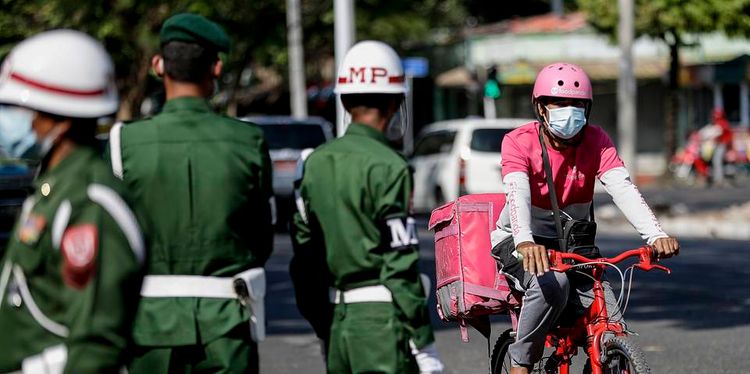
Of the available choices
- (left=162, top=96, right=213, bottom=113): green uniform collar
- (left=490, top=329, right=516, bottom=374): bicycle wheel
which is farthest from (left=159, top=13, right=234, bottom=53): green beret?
(left=490, top=329, right=516, bottom=374): bicycle wheel

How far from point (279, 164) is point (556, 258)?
1650 cm

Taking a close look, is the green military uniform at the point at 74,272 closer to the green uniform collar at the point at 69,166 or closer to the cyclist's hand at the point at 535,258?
the green uniform collar at the point at 69,166

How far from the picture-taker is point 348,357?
532 cm

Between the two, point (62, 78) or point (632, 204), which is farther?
point (632, 204)

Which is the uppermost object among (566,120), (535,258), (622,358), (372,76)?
(372,76)

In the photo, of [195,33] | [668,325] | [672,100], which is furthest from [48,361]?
[672,100]

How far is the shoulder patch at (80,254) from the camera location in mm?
3627

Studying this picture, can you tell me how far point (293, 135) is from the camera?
2344 cm

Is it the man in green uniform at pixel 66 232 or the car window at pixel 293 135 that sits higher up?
the man in green uniform at pixel 66 232

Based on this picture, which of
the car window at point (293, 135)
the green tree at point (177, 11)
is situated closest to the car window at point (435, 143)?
the car window at point (293, 135)

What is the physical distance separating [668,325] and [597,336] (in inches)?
228

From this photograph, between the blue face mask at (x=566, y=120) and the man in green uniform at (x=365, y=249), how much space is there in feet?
4.93

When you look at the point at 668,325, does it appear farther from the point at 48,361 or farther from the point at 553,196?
the point at 48,361

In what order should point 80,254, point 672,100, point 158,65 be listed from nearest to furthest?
point 80,254 < point 158,65 < point 672,100
